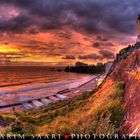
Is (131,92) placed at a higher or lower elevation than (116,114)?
higher

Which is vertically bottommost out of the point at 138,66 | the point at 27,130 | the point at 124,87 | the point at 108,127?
the point at 27,130

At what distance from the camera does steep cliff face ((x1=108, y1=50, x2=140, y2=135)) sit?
1536cm

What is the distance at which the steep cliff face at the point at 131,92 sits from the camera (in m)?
15.4

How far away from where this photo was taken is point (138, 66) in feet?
71.1

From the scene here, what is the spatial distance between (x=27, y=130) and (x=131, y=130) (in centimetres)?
836

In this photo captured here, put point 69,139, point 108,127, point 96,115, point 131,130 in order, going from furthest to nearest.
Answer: point 96,115 < point 108,127 < point 131,130 < point 69,139

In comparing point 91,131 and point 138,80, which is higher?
point 138,80

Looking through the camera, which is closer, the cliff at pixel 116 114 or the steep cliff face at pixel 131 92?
the steep cliff face at pixel 131 92

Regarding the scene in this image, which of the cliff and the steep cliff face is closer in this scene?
the steep cliff face

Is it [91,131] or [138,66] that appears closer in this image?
[91,131]

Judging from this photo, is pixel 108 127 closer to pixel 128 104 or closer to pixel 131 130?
pixel 131 130

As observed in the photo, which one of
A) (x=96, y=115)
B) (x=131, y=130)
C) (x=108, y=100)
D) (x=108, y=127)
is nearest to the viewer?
(x=131, y=130)

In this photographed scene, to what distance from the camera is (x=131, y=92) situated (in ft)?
62.2

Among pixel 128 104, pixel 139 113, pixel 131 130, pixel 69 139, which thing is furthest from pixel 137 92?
pixel 69 139
